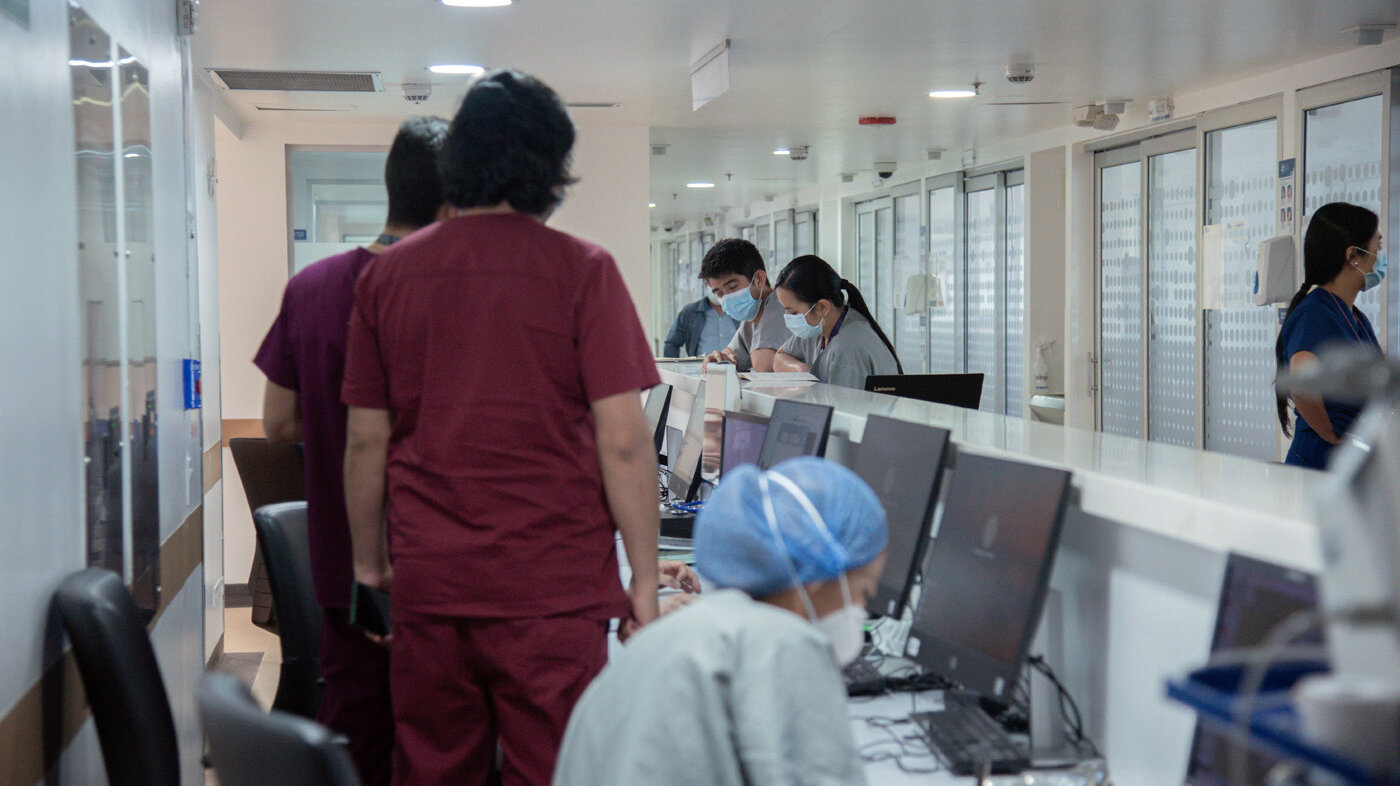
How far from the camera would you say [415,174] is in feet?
7.29

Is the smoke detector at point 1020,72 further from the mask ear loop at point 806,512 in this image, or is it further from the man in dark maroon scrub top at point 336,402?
the mask ear loop at point 806,512

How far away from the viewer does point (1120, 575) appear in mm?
1689

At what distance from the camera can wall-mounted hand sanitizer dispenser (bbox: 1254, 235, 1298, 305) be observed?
228 inches

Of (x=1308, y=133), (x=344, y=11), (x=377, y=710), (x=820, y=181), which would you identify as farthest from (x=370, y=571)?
(x=820, y=181)

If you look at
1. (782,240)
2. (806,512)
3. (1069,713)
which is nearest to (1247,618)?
(806,512)

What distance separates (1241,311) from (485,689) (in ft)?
18.8

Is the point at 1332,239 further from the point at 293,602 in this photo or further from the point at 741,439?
the point at 293,602

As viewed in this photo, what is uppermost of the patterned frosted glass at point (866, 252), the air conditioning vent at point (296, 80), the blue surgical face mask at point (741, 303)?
the air conditioning vent at point (296, 80)

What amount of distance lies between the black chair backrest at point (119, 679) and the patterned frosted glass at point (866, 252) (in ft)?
33.8

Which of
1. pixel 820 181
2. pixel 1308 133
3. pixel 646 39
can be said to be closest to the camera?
pixel 646 39

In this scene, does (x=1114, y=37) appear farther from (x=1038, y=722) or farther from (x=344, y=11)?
(x=1038, y=722)

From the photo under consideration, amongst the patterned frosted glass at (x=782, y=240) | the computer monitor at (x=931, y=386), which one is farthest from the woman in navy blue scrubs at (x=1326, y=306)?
the patterned frosted glass at (x=782, y=240)

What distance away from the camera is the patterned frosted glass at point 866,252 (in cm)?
1189

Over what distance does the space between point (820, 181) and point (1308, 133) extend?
6366mm
